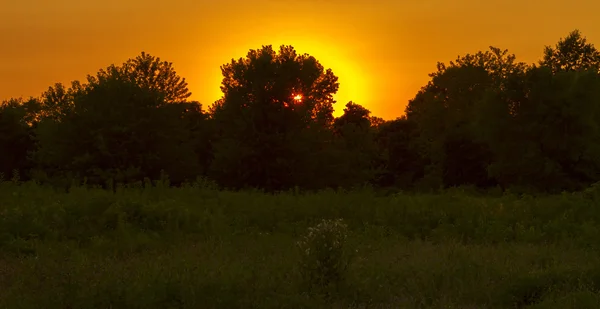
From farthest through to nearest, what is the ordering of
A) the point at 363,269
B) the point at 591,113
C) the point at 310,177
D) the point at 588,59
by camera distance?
the point at 588,59 → the point at 310,177 → the point at 591,113 → the point at 363,269

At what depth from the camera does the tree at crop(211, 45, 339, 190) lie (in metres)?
45.5

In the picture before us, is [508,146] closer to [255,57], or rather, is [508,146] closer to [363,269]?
[255,57]

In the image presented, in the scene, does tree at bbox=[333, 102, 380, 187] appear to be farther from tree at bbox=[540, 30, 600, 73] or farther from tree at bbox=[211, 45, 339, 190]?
tree at bbox=[540, 30, 600, 73]

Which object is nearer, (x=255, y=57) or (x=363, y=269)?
(x=363, y=269)

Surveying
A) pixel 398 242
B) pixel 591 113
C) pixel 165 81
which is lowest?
pixel 398 242

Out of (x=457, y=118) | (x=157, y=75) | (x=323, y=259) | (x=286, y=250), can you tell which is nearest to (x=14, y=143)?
(x=157, y=75)

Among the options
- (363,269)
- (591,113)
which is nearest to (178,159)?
(591,113)

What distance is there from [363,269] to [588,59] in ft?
164

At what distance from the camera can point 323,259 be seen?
10.7 m

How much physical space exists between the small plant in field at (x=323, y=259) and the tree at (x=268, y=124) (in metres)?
34.0

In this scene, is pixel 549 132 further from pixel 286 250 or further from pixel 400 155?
pixel 286 250

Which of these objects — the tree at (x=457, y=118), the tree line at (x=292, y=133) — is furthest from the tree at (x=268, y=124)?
the tree at (x=457, y=118)

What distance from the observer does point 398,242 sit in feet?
55.8

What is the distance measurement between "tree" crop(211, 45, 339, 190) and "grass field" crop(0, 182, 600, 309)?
22380 millimetres
